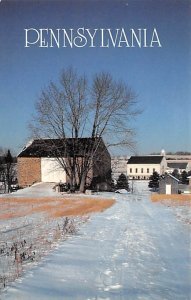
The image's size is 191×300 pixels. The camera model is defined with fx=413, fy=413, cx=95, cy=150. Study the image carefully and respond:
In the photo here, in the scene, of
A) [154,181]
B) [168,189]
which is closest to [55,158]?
[154,181]

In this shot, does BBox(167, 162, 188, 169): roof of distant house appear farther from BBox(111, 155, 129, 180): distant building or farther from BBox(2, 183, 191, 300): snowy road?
BBox(111, 155, 129, 180): distant building

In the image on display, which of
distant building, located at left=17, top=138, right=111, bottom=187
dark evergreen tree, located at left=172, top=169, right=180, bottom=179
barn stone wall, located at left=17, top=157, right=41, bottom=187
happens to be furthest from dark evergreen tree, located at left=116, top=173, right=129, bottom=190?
dark evergreen tree, located at left=172, top=169, right=180, bottom=179

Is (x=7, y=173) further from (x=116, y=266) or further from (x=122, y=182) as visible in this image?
(x=116, y=266)

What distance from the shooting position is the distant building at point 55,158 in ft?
28.2

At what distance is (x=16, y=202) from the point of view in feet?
28.1

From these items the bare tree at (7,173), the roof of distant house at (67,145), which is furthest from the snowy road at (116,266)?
the bare tree at (7,173)

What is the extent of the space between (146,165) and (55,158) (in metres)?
4.40

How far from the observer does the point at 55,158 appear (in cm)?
1095

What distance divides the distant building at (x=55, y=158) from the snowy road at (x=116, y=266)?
2073 millimetres

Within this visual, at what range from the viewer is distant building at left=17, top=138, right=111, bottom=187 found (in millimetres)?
8586

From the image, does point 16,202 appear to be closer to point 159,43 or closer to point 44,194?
point 44,194

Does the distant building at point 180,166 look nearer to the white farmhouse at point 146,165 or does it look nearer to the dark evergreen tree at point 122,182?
the white farmhouse at point 146,165

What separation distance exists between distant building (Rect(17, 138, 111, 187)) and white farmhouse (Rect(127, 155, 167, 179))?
0.71m

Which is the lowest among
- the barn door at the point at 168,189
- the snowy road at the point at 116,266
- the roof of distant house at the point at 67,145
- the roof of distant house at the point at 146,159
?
the snowy road at the point at 116,266
